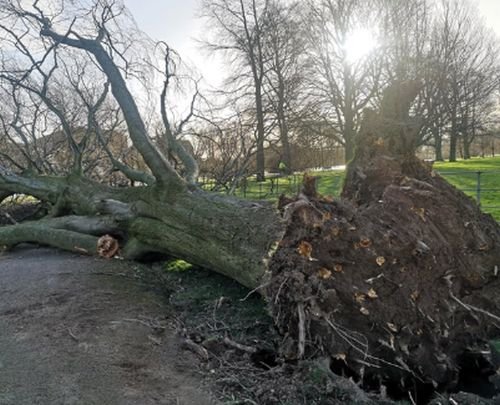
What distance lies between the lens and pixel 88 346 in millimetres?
3148

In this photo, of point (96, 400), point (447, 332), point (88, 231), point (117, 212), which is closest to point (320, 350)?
point (447, 332)

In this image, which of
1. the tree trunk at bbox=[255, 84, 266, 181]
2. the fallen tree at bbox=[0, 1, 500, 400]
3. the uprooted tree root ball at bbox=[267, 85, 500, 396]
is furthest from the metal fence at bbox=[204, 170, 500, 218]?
the uprooted tree root ball at bbox=[267, 85, 500, 396]

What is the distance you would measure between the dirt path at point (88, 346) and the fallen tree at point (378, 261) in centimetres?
81

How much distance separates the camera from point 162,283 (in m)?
5.00

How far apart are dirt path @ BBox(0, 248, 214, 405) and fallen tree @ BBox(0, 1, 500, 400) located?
2.66 ft

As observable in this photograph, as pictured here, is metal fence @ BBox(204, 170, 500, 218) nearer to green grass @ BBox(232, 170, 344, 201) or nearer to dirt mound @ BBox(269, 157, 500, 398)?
green grass @ BBox(232, 170, 344, 201)

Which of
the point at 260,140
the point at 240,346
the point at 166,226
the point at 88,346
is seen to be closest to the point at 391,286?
the point at 240,346

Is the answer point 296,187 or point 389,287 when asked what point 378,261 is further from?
point 296,187

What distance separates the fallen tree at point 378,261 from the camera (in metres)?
2.85

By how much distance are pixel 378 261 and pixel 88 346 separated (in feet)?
7.41

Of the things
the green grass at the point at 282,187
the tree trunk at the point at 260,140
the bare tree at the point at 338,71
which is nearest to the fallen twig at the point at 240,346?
the tree trunk at the point at 260,140

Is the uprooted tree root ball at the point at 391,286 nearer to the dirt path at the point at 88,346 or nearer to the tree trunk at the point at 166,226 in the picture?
the tree trunk at the point at 166,226

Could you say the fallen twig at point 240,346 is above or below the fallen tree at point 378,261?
below

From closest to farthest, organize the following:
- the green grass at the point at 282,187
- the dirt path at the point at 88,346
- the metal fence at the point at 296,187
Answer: the dirt path at the point at 88,346, the metal fence at the point at 296,187, the green grass at the point at 282,187
